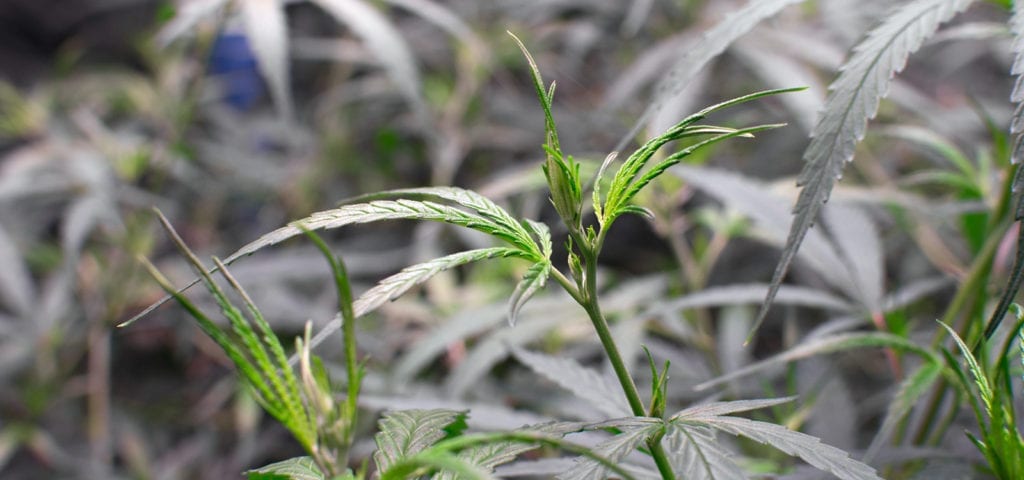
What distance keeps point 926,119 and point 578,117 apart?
392 mm

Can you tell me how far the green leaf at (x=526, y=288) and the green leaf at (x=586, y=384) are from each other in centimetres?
11

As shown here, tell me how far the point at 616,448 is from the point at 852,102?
0.52ft

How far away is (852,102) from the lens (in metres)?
0.29

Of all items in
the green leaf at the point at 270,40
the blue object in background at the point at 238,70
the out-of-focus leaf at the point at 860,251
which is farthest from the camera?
the blue object in background at the point at 238,70

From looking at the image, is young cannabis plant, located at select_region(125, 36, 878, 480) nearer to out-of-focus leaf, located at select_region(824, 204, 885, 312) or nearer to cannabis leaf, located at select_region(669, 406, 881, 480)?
cannabis leaf, located at select_region(669, 406, 881, 480)

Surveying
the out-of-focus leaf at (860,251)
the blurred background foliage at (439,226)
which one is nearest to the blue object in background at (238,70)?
the blurred background foliage at (439,226)

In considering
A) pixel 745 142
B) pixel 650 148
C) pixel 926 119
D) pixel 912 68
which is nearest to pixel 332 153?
pixel 745 142

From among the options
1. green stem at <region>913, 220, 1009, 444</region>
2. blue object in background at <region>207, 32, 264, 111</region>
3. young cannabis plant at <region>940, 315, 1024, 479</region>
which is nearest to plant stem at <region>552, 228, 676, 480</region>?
young cannabis plant at <region>940, 315, 1024, 479</region>

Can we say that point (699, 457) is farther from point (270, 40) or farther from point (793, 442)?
point (270, 40)

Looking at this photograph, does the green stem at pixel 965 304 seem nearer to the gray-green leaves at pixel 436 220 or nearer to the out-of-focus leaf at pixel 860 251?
the out-of-focus leaf at pixel 860 251

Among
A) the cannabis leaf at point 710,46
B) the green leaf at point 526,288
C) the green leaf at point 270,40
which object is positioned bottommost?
the green leaf at point 526,288

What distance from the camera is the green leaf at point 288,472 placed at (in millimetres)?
269

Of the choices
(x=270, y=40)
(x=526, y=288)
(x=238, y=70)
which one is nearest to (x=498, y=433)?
(x=526, y=288)

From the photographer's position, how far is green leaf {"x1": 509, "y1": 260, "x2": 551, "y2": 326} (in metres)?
0.23
